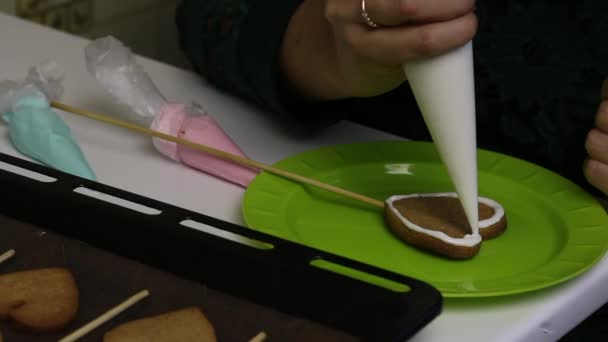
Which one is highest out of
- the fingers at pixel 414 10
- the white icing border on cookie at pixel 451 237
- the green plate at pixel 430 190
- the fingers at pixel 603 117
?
the fingers at pixel 414 10

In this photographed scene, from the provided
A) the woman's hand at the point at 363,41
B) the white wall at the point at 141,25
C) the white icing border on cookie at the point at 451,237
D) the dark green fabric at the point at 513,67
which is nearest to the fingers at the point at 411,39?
the woman's hand at the point at 363,41

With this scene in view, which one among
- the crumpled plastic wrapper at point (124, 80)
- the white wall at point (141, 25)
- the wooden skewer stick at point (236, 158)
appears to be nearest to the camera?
the wooden skewer stick at point (236, 158)

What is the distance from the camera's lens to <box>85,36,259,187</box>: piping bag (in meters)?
0.81

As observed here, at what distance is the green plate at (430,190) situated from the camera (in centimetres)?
66

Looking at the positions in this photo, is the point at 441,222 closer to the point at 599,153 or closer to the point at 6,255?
the point at 599,153

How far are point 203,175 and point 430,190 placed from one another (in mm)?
210

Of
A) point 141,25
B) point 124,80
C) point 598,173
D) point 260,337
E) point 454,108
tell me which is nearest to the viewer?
point 260,337

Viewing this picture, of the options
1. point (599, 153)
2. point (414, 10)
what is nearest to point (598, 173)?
point (599, 153)

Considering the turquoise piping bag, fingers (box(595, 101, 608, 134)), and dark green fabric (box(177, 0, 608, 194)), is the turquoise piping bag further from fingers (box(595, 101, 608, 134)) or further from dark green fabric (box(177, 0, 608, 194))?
fingers (box(595, 101, 608, 134))

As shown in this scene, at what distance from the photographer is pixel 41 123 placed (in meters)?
0.82

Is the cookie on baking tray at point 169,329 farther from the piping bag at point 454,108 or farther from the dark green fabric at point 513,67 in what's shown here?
the dark green fabric at point 513,67

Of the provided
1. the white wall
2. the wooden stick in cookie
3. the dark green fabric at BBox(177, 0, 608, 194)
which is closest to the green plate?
the wooden stick in cookie

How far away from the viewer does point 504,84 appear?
96 centimetres

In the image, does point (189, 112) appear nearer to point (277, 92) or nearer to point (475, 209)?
point (277, 92)
